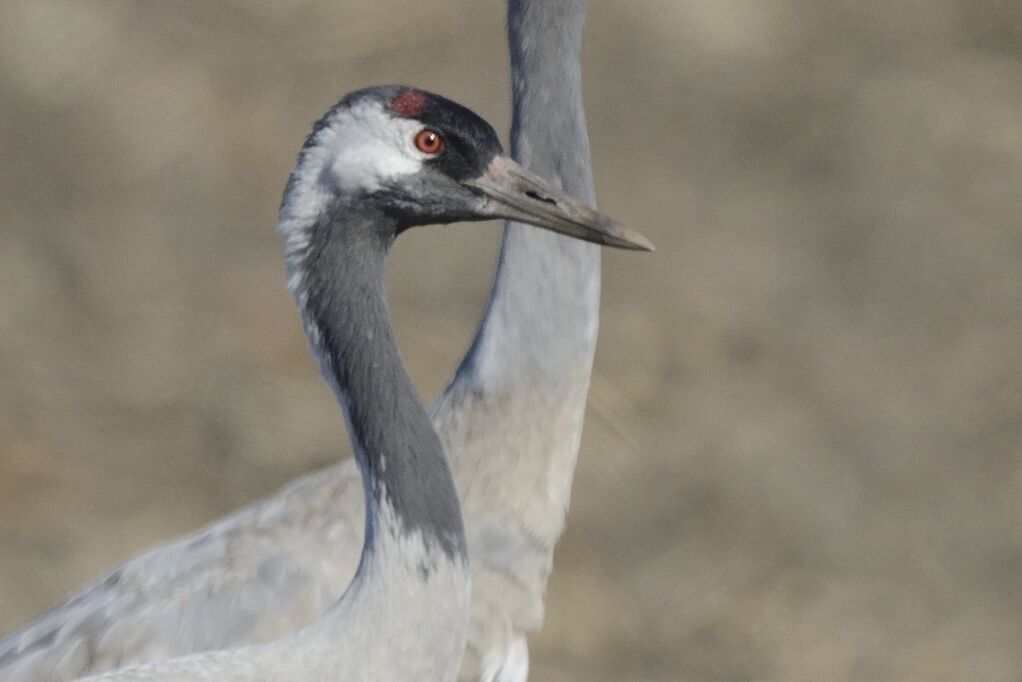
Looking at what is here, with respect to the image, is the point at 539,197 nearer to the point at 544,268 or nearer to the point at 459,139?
the point at 459,139

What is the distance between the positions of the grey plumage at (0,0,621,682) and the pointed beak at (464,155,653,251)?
774mm

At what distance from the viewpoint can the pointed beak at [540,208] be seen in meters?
3.40

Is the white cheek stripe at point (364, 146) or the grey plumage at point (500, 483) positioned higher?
the white cheek stripe at point (364, 146)

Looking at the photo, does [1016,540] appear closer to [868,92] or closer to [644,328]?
[644,328]

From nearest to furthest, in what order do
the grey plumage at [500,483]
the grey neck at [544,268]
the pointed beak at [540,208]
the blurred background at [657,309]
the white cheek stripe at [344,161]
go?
1. the white cheek stripe at [344,161]
2. the pointed beak at [540,208]
3. the grey plumage at [500,483]
4. the grey neck at [544,268]
5. the blurred background at [657,309]

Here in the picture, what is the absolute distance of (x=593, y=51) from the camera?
995cm

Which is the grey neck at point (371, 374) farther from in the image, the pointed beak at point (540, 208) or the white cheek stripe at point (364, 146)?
the pointed beak at point (540, 208)

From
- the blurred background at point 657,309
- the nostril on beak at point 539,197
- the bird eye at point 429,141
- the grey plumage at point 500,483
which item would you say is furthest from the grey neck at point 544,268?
the blurred background at point 657,309

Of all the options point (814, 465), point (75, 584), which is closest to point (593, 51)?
point (814, 465)

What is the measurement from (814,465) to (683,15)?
3.27 meters

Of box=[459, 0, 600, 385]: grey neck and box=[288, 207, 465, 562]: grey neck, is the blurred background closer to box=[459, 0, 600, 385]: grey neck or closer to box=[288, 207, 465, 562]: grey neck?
box=[459, 0, 600, 385]: grey neck

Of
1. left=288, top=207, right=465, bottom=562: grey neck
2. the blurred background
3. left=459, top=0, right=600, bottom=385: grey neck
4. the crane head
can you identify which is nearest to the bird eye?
the crane head

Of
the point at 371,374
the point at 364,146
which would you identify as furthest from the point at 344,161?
the point at 371,374

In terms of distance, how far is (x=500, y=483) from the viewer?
4195mm
